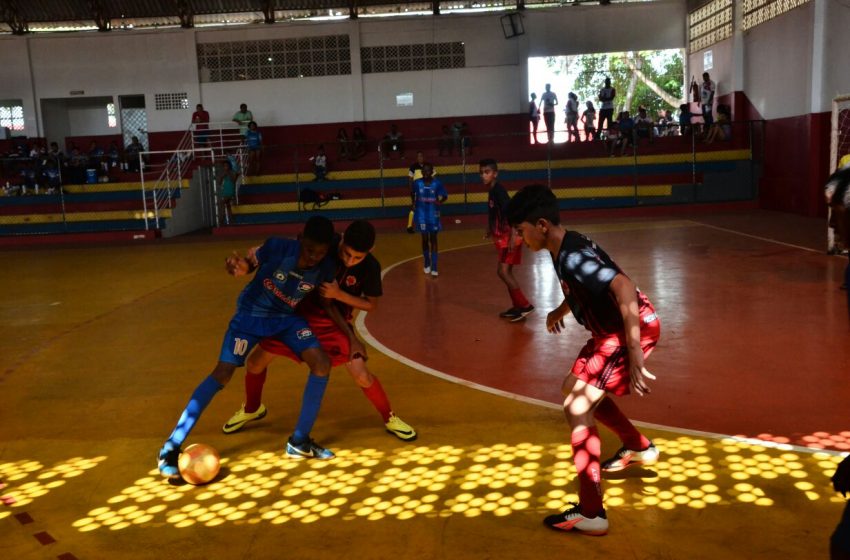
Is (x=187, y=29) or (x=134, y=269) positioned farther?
(x=187, y=29)

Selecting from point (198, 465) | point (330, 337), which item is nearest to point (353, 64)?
point (330, 337)

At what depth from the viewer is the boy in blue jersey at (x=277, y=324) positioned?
196 inches

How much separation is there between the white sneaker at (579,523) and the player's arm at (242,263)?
2.32 meters

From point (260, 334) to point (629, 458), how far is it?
7.96ft

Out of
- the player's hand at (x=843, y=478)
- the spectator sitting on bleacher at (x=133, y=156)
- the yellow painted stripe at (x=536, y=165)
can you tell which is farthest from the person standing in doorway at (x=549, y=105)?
the player's hand at (x=843, y=478)

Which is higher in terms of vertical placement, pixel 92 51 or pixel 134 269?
pixel 92 51

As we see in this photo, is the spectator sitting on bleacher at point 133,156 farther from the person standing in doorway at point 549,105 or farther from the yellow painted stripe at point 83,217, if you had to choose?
the person standing in doorway at point 549,105

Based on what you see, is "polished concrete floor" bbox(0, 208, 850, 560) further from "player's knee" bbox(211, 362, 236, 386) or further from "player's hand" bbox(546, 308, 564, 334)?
"player's hand" bbox(546, 308, 564, 334)

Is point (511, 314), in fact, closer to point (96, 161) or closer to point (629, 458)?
point (629, 458)

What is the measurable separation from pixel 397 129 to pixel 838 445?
79.2 ft

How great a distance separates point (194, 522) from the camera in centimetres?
437

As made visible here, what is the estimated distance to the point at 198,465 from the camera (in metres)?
4.81

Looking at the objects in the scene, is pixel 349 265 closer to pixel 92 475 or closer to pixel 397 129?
pixel 92 475

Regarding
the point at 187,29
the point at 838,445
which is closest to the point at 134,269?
the point at 838,445
